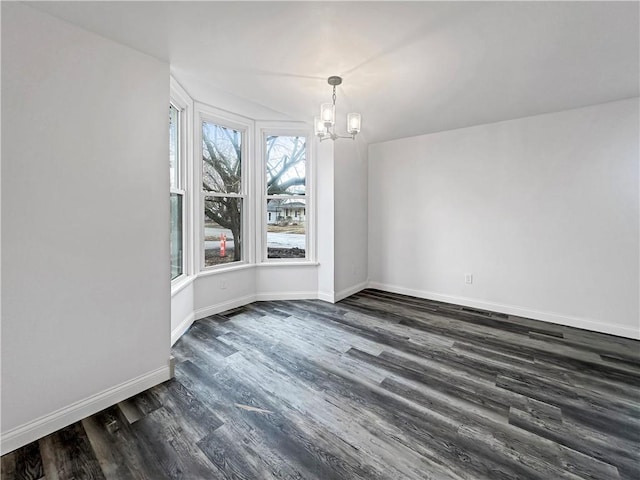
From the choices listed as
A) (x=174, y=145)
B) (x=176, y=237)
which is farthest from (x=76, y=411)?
(x=174, y=145)

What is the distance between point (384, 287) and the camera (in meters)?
4.66

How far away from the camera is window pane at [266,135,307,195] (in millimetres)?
3963

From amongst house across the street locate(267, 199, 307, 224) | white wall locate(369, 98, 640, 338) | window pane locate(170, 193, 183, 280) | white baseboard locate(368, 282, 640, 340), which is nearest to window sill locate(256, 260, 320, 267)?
house across the street locate(267, 199, 307, 224)

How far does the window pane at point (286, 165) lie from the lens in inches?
156

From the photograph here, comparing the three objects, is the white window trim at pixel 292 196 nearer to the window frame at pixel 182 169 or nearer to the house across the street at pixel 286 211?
the house across the street at pixel 286 211

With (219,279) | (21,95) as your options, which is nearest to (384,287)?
(219,279)

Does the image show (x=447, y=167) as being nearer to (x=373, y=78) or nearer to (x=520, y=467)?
(x=373, y=78)

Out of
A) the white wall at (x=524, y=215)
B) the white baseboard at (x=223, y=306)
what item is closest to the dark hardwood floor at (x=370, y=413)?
the white baseboard at (x=223, y=306)

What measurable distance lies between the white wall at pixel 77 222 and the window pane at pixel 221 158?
1.29 metres

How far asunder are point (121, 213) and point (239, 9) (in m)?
1.49

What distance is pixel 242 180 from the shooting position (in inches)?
148

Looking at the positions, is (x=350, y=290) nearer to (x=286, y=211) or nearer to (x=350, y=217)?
(x=350, y=217)

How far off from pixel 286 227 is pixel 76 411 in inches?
114

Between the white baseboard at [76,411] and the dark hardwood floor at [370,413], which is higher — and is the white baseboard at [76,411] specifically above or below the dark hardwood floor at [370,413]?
above
